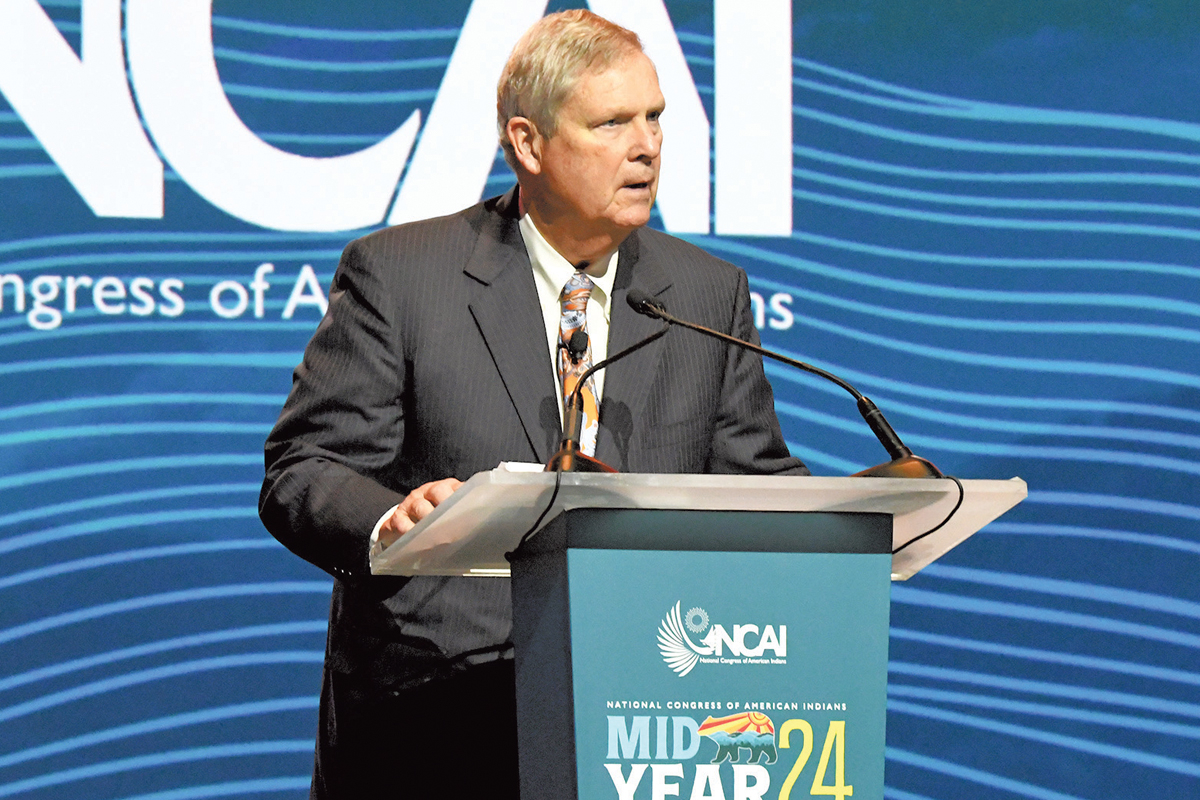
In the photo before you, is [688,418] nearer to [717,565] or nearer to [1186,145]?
[717,565]

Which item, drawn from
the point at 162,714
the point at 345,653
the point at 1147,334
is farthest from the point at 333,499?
the point at 1147,334

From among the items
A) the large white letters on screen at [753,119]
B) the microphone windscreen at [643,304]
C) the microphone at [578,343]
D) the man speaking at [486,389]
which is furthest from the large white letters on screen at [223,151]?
the microphone windscreen at [643,304]

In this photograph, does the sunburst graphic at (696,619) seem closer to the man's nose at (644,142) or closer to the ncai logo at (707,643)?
the ncai logo at (707,643)

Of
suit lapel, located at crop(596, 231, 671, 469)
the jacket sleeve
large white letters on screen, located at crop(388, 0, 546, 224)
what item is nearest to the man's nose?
suit lapel, located at crop(596, 231, 671, 469)

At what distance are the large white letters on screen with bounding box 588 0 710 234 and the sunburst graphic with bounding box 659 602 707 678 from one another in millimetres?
2126

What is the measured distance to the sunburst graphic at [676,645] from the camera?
4.47 feet

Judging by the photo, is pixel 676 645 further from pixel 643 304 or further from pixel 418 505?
Result: pixel 643 304

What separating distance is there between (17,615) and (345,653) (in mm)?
1466

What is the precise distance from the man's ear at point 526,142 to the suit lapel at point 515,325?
105mm

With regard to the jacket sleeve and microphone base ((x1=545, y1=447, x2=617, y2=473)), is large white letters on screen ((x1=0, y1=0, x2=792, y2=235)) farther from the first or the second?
microphone base ((x1=545, y1=447, x2=617, y2=473))

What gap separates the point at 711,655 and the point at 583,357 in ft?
2.64

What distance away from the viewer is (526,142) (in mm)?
2281

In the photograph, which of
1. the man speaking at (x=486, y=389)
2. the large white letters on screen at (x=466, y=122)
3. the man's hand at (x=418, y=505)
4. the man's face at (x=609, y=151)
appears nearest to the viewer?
the man's hand at (x=418, y=505)

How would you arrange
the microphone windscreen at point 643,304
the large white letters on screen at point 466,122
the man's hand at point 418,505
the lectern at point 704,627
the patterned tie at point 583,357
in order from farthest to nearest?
the large white letters on screen at point 466,122 < the patterned tie at point 583,357 < the microphone windscreen at point 643,304 < the man's hand at point 418,505 < the lectern at point 704,627
